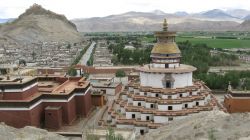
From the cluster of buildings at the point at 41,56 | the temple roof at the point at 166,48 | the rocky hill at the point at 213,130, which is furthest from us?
the cluster of buildings at the point at 41,56

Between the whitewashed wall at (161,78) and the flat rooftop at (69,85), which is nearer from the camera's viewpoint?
the whitewashed wall at (161,78)

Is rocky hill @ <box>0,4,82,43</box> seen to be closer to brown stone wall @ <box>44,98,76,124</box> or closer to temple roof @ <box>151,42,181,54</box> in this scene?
brown stone wall @ <box>44,98,76,124</box>

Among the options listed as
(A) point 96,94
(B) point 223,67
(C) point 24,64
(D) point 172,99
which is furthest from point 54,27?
(D) point 172,99

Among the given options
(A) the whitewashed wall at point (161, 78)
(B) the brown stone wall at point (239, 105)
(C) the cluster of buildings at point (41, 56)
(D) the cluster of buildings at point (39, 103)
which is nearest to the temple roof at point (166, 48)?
(A) the whitewashed wall at point (161, 78)

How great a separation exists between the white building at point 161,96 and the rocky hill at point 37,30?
130026mm

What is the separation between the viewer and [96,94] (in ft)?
126

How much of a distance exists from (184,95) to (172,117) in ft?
8.28

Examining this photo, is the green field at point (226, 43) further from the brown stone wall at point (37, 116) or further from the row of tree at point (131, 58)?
the brown stone wall at point (37, 116)

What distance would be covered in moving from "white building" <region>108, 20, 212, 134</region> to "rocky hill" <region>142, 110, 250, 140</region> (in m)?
6.76

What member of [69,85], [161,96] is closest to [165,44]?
[161,96]

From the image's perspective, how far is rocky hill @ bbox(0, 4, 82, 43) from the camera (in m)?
159

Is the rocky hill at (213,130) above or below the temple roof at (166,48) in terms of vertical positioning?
below

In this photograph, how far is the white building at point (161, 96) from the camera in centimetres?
2753

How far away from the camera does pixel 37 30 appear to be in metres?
170
